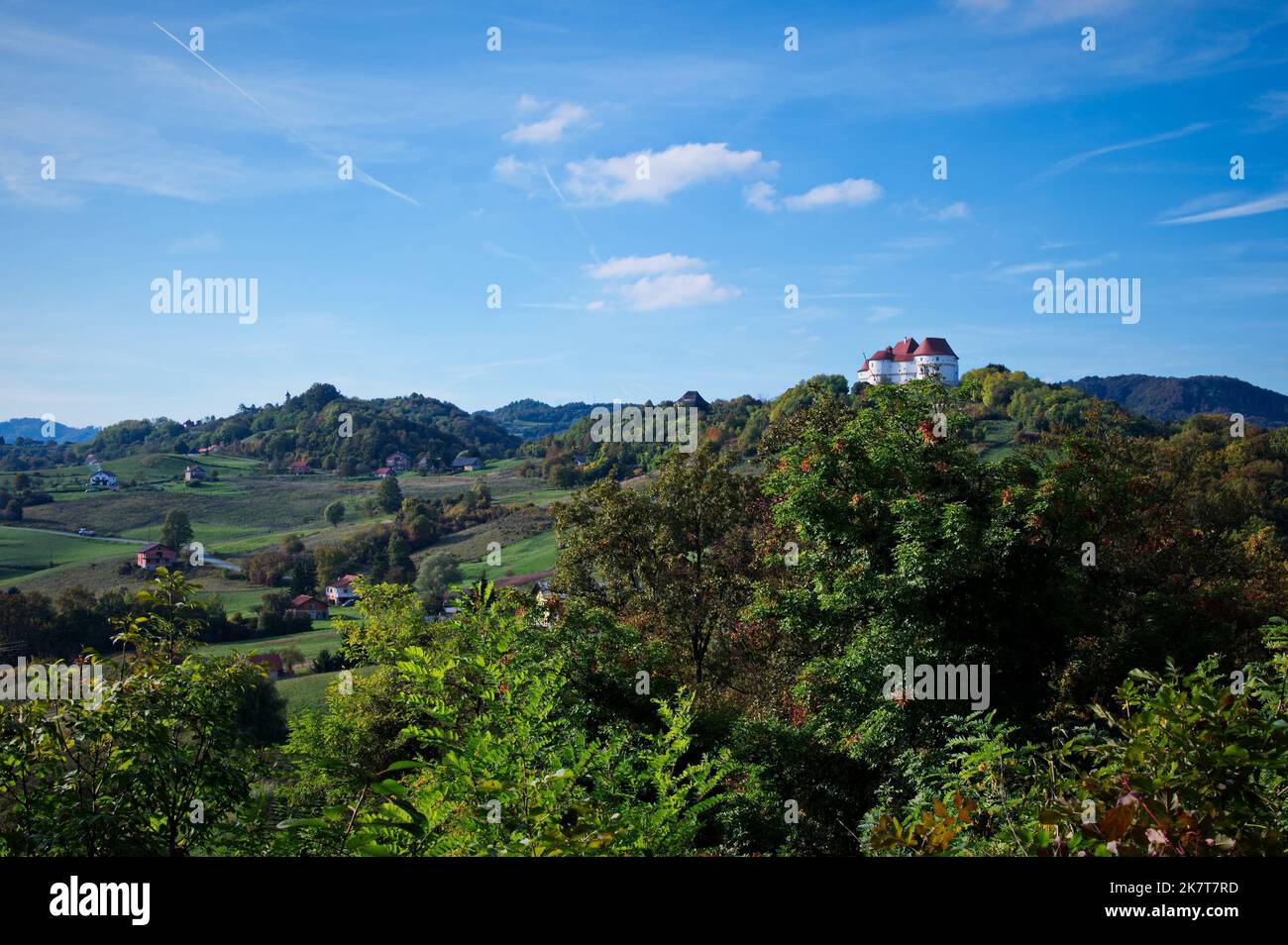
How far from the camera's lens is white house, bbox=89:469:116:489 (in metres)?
79.5

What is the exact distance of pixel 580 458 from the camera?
78125 mm

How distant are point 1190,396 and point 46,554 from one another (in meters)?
107

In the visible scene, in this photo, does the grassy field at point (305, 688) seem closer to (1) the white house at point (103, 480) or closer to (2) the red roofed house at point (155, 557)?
(2) the red roofed house at point (155, 557)

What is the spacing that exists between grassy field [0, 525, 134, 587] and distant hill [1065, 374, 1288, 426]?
3331 inches

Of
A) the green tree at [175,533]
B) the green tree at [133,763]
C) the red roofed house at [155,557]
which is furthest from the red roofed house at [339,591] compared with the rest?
the green tree at [133,763]

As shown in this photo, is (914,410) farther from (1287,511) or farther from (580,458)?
(580,458)

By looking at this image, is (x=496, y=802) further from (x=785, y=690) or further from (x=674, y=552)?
(x=674, y=552)

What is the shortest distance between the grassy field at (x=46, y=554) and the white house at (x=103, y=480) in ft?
49.4

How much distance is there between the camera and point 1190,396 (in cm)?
9169

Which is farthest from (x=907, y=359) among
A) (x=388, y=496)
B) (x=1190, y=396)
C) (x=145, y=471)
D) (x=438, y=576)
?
(x=145, y=471)

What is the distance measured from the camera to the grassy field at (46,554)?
53.3 m

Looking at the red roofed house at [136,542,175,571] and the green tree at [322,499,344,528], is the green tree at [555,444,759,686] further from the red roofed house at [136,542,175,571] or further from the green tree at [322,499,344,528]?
the green tree at [322,499,344,528]
